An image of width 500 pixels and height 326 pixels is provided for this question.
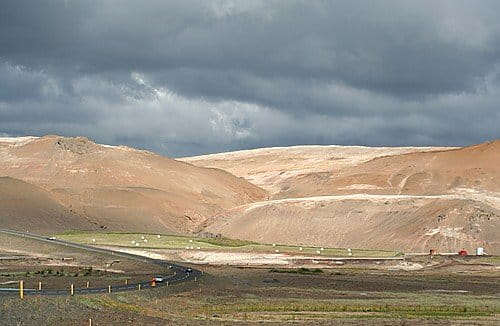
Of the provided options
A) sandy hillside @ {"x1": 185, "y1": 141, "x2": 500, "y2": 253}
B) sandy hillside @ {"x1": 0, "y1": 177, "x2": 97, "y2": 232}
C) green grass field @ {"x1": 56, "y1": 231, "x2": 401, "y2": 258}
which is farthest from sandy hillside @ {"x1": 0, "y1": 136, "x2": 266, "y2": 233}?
green grass field @ {"x1": 56, "y1": 231, "x2": 401, "y2": 258}

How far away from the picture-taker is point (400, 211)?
12719 cm

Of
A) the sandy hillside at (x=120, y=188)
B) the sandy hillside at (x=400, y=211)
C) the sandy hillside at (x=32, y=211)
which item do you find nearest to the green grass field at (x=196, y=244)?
the sandy hillside at (x=32, y=211)

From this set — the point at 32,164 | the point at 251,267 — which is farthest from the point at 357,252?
the point at 32,164

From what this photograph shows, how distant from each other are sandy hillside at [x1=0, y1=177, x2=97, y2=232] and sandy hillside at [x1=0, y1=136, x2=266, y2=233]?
17.5 ft

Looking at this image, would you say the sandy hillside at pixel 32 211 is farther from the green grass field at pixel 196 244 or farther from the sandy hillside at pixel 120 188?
the green grass field at pixel 196 244

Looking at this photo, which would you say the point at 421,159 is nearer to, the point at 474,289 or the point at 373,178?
the point at 373,178

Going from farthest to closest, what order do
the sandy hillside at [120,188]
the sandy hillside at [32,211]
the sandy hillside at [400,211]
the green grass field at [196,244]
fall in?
the sandy hillside at [120,188] < the sandy hillside at [32,211] < the sandy hillside at [400,211] < the green grass field at [196,244]

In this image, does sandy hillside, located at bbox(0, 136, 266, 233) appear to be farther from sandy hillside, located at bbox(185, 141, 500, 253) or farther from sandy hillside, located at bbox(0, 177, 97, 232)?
sandy hillside, located at bbox(185, 141, 500, 253)

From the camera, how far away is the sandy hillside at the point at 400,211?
116688mm

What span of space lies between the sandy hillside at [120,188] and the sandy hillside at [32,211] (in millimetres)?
5332

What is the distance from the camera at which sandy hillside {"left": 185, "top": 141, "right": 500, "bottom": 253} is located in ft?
383

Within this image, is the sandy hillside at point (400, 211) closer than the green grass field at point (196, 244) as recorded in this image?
No

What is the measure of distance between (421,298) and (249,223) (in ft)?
267

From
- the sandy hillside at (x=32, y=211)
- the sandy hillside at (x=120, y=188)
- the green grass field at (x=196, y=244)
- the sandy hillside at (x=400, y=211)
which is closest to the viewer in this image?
the green grass field at (x=196, y=244)
